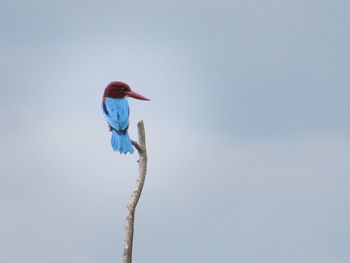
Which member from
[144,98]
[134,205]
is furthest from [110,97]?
[134,205]

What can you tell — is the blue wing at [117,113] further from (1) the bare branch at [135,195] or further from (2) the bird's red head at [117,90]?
(1) the bare branch at [135,195]

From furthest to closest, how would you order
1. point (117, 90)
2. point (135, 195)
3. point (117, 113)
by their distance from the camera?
point (117, 90) → point (117, 113) → point (135, 195)

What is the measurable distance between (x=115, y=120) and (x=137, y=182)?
116 centimetres

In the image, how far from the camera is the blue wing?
59.8ft

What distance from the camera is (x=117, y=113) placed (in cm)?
1844

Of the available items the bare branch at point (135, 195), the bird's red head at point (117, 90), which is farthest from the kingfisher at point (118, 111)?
the bare branch at point (135, 195)

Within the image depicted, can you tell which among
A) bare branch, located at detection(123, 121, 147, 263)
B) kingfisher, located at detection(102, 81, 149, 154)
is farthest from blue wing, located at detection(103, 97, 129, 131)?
bare branch, located at detection(123, 121, 147, 263)

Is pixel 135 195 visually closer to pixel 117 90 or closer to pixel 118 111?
pixel 118 111

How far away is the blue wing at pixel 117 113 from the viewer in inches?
718

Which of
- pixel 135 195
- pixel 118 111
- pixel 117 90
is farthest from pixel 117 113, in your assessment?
pixel 135 195

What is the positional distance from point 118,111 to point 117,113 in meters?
0.06

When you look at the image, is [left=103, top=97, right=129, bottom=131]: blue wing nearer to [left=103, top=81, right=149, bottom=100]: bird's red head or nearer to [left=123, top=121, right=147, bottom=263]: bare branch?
[left=103, top=81, right=149, bottom=100]: bird's red head

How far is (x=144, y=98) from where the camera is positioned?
18.9 metres

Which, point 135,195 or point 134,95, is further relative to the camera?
point 134,95
